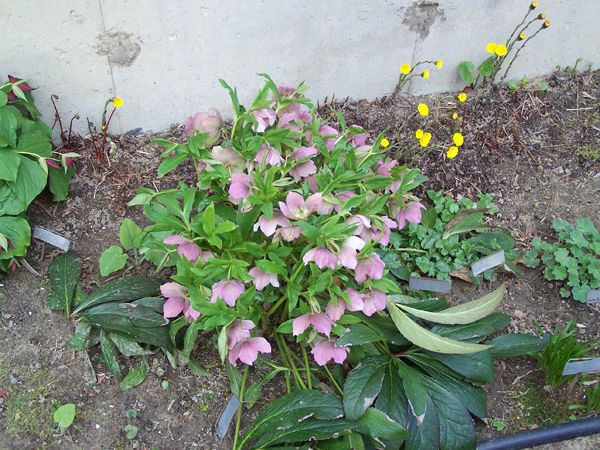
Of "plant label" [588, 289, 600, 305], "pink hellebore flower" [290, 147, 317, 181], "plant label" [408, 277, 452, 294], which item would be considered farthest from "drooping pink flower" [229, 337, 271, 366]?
"plant label" [588, 289, 600, 305]

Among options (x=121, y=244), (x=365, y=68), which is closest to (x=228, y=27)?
(x=365, y=68)

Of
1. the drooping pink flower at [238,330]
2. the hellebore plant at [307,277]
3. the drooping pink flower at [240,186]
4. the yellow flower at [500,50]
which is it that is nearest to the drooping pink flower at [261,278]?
the hellebore plant at [307,277]

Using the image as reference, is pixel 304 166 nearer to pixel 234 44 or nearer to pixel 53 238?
pixel 234 44

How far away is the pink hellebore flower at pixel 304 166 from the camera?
1938mm

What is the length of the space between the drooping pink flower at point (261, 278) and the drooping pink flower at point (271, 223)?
112 mm

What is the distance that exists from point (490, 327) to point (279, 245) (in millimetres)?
760

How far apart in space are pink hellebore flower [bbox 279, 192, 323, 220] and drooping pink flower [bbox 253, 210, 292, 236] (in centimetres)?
2

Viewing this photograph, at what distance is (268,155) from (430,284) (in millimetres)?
752

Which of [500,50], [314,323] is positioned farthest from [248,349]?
[500,50]

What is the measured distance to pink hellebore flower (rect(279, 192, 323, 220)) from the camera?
1.78 meters

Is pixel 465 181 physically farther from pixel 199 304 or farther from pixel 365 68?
pixel 199 304

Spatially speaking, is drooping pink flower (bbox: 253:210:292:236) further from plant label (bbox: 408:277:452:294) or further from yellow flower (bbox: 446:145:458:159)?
yellow flower (bbox: 446:145:458:159)

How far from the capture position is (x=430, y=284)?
219cm

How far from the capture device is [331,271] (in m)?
1.75
